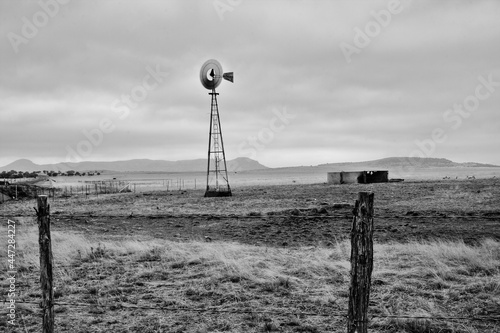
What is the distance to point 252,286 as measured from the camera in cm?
891

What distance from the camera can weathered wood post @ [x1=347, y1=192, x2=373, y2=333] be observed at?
5.13 m

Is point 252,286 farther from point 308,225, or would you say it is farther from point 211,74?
point 211,74

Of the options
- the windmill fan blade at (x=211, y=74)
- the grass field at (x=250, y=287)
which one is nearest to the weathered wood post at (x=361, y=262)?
the grass field at (x=250, y=287)

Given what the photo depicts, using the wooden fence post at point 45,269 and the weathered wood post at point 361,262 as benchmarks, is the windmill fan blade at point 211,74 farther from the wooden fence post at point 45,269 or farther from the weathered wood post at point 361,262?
the weathered wood post at point 361,262

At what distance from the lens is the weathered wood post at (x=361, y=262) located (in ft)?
16.8

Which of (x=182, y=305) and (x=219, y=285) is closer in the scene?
(x=182, y=305)

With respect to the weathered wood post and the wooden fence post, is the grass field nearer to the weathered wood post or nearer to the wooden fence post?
the wooden fence post

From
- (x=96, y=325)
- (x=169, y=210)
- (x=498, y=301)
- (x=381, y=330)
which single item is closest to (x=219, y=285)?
(x=96, y=325)

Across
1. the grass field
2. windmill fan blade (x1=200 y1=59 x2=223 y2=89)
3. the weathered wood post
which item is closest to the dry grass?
the grass field

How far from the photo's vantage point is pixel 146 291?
876 cm

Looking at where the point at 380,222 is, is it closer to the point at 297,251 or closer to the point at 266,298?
the point at 297,251

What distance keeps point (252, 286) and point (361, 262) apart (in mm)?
4215

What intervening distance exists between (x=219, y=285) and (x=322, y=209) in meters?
16.2

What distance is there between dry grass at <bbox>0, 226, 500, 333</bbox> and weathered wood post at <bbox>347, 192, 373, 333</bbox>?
169cm
